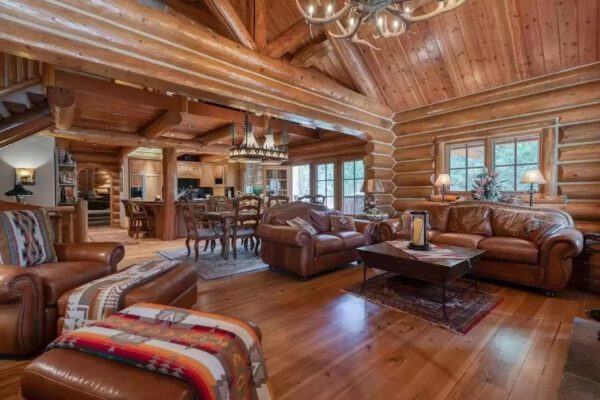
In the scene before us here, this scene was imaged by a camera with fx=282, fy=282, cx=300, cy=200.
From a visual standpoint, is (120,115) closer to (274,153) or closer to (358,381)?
(274,153)

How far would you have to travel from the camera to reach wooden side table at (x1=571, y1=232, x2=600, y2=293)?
327 centimetres

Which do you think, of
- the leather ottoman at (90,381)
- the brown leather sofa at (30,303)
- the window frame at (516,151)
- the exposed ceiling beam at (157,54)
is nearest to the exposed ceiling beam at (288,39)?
the exposed ceiling beam at (157,54)

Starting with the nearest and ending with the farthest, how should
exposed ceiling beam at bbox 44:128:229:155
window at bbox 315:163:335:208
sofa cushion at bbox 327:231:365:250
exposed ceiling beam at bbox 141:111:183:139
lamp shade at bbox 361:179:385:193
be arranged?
sofa cushion at bbox 327:231:365:250, lamp shade at bbox 361:179:385:193, exposed ceiling beam at bbox 141:111:183:139, exposed ceiling beam at bbox 44:128:229:155, window at bbox 315:163:335:208

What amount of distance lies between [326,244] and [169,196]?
489cm

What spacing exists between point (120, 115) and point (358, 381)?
6.51 meters

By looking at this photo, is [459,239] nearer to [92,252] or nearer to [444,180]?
[444,180]

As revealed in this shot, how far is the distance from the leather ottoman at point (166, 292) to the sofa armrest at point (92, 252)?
2.13ft

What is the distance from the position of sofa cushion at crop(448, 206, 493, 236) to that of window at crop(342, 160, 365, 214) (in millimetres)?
2821

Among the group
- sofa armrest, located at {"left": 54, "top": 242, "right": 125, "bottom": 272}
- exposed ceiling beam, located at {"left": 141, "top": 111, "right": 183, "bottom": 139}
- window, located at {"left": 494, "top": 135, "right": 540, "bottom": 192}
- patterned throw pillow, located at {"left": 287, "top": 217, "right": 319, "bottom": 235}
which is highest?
exposed ceiling beam, located at {"left": 141, "top": 111, "right": 183, "bottom": 139}

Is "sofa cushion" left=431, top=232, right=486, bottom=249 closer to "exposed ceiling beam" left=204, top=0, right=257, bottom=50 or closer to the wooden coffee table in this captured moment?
the wooden coffee table

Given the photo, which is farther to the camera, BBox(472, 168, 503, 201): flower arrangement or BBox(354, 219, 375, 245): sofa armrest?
BBox(354, 219, 375, 245): sofa armrest

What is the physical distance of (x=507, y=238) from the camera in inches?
146

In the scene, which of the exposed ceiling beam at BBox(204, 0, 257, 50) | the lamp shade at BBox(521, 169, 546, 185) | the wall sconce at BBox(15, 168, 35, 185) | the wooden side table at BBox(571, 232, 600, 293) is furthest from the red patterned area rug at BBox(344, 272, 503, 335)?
the wall sconce at BBox(15, 168, 35, 185)

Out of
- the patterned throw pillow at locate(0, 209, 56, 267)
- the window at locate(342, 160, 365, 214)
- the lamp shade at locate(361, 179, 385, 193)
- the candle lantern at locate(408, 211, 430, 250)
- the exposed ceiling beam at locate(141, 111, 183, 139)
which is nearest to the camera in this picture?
the patterned throw pillow at locate(0, 209, 56, 267)
